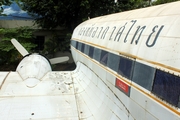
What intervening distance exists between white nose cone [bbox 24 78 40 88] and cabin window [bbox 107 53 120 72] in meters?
3.26

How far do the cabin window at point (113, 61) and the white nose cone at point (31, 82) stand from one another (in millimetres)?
3259

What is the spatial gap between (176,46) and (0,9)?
20308mm

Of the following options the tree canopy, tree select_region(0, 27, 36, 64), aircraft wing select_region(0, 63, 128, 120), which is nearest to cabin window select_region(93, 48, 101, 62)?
aircraft wing select_region(0, 63, 128, 120)

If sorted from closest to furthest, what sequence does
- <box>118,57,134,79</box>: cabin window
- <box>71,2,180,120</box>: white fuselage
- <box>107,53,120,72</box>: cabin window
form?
<box>71,2,180,120</box>: white fuselage, <box>118,57,134,79</box>: cabin window, <box>107,53,120,72</box>: cabin window

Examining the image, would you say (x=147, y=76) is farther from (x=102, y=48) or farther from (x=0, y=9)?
(x=0, y=9)

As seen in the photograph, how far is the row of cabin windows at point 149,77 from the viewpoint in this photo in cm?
294

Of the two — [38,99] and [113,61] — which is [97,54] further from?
[38,99]

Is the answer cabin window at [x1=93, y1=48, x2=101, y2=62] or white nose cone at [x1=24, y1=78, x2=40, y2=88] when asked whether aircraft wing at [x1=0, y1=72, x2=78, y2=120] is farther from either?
cabin window at [x1=93, y1=48, x2=101, y2=62]

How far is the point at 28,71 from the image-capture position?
822cm

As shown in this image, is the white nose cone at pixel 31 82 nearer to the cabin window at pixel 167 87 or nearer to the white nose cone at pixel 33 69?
the white nose cone at pixel 33 69

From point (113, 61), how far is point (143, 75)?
5.17ft

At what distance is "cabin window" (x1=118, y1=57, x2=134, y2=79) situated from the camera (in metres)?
4.30

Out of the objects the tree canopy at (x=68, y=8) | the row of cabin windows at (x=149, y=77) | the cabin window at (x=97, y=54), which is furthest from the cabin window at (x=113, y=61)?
the tree canopy at (x=68, y=8)

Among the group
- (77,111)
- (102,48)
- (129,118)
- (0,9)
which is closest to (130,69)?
(129,118)
